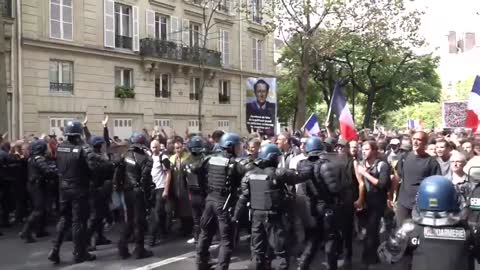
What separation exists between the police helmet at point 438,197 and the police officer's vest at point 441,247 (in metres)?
0.11

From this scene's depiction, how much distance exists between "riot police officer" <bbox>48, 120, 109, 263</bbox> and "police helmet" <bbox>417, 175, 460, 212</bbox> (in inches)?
194

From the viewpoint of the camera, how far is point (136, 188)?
25.1ft

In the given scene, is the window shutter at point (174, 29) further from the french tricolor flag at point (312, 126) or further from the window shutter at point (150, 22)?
the french tricolor flag at point (312, 126)

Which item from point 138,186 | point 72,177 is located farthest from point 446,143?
point 72,177

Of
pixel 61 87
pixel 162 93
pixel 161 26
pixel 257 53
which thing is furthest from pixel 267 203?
pixel 257 53

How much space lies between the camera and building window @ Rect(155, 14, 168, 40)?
28.5 metres

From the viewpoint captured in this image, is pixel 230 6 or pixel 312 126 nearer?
pixel 312 126

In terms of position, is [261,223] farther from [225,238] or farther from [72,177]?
[72,177]

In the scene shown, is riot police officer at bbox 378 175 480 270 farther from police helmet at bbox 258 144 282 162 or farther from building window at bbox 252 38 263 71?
building window at bbox 252 38 263 71

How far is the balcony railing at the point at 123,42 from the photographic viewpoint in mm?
26203

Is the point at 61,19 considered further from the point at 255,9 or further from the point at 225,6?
the point at 255,9

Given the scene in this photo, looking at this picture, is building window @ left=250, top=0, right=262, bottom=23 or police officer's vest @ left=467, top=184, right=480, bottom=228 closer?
police officer's vest @ left=467, top=184, right=480, bottom=228

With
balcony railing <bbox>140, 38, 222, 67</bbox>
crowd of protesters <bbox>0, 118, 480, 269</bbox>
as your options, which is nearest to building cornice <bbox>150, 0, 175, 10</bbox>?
balcony railing <bbox>140, 38, 222, 67</bbox>

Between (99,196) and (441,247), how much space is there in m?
6.33
